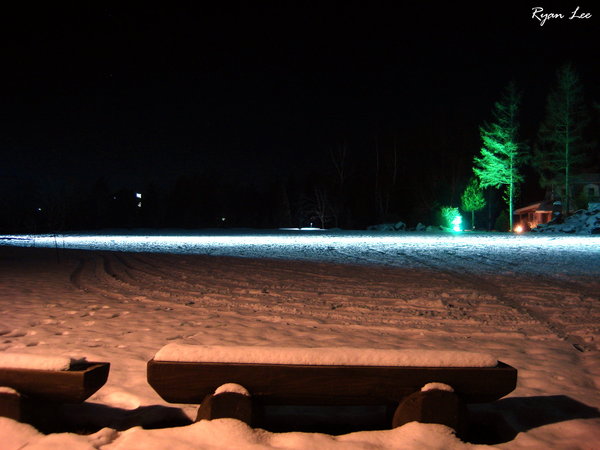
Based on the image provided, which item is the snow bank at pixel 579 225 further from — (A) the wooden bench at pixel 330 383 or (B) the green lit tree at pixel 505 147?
(A) the wooden bench at pixel 330 383

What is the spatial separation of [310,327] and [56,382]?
11.8 ft

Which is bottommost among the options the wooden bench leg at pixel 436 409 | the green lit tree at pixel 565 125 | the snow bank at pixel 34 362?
the wooden bench leg at pixel 436 409

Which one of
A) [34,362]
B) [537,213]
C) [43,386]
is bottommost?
[43,386]

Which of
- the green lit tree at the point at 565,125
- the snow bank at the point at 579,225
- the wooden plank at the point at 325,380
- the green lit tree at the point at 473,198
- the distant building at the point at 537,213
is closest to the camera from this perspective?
the wooden plank at the point at 325,380

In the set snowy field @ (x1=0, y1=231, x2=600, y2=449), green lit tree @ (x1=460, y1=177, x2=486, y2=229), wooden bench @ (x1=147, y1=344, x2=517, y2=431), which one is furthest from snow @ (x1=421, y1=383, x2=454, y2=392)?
green lit tree @ (x1=460, y1=177, x2=486, y2=229)

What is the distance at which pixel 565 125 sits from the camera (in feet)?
132

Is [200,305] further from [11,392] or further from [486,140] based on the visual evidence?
[486,140]

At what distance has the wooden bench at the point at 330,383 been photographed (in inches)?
104

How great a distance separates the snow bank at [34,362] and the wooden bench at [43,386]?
0.7 inches

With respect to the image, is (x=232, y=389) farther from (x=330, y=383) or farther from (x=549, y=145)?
(x=549, y=145)

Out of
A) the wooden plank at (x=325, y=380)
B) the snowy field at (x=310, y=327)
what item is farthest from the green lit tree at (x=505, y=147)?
the wooden plank at (x=325, y=380)

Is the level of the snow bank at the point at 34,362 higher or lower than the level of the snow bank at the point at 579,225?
lower

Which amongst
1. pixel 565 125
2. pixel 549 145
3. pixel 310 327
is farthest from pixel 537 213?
pixel 310 327

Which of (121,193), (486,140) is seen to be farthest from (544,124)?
(121,193)
